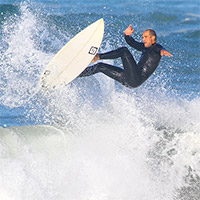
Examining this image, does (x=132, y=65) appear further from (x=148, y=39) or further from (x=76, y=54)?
(x=76, y=54)

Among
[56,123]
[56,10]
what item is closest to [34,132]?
[56,123]

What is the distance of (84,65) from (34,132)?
57.4 inches

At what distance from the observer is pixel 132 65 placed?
6.19 metres

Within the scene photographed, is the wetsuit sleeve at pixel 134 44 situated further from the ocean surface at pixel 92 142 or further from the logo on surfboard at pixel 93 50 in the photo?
the ocean surface at pixel 92 142

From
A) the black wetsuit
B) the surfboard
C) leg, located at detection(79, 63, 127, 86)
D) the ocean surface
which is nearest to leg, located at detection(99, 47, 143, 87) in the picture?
the black wetsuit

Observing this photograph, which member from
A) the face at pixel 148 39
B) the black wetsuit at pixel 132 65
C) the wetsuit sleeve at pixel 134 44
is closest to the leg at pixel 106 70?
the black wetsuit at pixel 132 65

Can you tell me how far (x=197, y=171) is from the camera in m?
5.93

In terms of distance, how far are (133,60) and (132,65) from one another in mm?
78

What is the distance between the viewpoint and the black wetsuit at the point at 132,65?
612cm

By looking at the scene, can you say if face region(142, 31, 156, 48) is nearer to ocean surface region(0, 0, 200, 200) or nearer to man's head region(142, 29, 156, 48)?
man's head region(142, 29, 156, 48)

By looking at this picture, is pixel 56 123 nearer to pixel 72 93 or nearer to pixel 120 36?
pixel 72 93

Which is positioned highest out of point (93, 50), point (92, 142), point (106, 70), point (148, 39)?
point (148, 39)

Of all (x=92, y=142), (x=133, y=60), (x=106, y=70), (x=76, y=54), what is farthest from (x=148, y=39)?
(x=92, y=142)

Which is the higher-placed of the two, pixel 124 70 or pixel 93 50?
pixel 93 50
